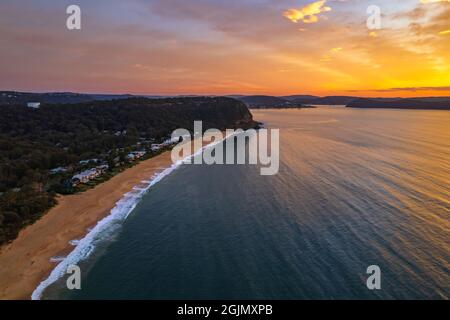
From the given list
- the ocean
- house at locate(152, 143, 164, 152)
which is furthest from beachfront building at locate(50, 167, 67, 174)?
house at locate(152, 143, 164, 152)

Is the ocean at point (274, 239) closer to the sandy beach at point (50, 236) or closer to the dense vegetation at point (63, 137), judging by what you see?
the sandy beach at point (50, 236)

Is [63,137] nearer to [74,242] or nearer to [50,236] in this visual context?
[50,236]

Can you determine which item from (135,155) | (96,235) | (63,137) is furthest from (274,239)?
(63,137)

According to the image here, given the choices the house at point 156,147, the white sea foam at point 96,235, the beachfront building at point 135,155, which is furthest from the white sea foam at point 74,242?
the house at point 156,147

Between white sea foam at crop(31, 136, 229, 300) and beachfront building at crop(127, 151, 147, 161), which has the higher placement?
beachfront building at crop(127, 151, 147, 161)

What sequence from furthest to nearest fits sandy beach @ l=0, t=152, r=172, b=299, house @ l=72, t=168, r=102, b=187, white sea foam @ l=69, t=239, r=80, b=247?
house @ l=72, t=168, r=102, b=187 < white sea foam @ l=69, t=239, r=80, b=247 < sandy beach @ l=0, t=152, r=172, b=299

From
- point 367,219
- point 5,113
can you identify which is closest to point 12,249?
Answer: point 367,219

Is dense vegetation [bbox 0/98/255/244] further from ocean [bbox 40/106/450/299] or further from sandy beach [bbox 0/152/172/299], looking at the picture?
ocean [bbox 40/106/450/299]
